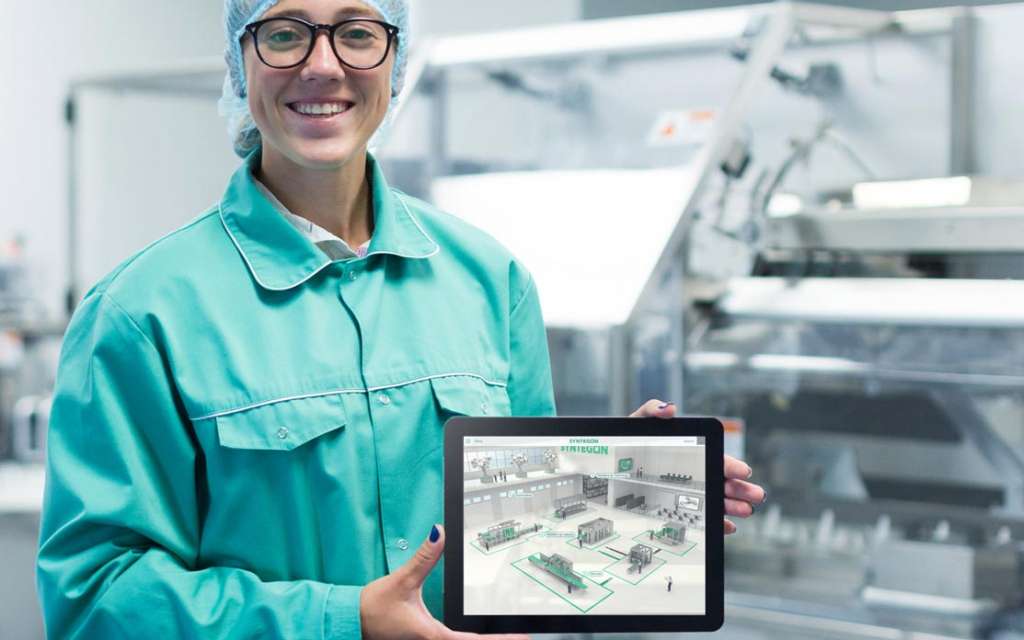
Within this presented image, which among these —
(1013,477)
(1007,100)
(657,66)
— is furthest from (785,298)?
(657,66)

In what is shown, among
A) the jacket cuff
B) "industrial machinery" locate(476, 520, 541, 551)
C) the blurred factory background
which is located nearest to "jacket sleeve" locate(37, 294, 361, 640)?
the jacket cuff

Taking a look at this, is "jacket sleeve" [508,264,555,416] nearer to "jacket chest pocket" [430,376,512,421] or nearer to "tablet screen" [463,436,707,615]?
"jacket chest pocket" [430,376,512,421]

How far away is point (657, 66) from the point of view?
8.25ft

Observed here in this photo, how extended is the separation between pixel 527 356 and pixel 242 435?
353 millimetres

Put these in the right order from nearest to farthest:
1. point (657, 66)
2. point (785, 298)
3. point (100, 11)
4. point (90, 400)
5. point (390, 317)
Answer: point (90, 400), point (390, 317), point (785, 298), point (657, 66), point (100, 11)

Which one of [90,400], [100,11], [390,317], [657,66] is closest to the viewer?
[90,400]

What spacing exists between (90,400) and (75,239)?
2441 millimetres

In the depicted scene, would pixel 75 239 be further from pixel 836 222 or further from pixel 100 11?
pixel 836 222

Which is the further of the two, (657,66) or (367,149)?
(657,66)

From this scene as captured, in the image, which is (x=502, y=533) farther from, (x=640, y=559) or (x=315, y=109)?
(x=315, y=109)

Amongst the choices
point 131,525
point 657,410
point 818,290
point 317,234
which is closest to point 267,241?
point 317,234

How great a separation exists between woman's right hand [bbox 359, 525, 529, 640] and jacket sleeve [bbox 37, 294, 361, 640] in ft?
0.06

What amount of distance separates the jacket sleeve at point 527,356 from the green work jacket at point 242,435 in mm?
112

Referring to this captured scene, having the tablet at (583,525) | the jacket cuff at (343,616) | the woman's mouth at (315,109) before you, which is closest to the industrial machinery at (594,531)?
the tablet at (583,525)
